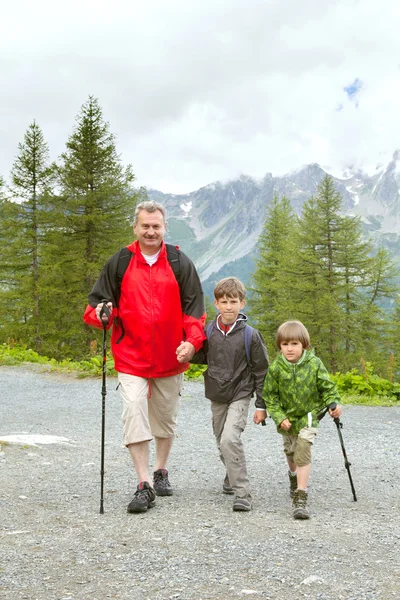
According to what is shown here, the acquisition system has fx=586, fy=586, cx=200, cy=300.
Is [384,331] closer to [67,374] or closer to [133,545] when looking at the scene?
[67,374]

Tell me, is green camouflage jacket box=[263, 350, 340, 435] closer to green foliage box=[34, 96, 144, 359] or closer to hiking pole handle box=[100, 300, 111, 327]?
hiking pole handle box=[100, 300, 111, 327]

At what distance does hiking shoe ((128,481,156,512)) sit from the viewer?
4.29 m

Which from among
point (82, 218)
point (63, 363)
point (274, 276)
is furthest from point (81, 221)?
point (274, 276)

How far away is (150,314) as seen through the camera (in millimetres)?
4582

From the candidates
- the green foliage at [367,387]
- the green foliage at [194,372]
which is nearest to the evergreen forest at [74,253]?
the green foliage at [194,372]

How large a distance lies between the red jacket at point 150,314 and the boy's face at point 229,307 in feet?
0.54

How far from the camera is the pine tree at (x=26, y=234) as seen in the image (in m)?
24.8

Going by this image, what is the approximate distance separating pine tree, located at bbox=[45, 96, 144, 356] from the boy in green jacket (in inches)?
781

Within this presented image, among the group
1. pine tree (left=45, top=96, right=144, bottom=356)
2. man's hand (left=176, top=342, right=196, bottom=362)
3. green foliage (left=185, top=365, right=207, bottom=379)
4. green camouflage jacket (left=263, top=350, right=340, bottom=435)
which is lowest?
green foliage (left=185, top=365, right=207, bottom=379)

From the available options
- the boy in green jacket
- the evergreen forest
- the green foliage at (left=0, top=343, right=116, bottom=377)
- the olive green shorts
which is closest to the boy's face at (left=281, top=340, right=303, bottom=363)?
the boy in green jacket

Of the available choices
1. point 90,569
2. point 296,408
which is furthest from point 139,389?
point 90,569

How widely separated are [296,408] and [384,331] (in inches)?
1147

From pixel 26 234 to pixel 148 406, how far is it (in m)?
22.1

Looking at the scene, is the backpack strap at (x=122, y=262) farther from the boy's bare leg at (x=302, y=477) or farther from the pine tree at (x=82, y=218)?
the pine tree at (x=82, y=218)
